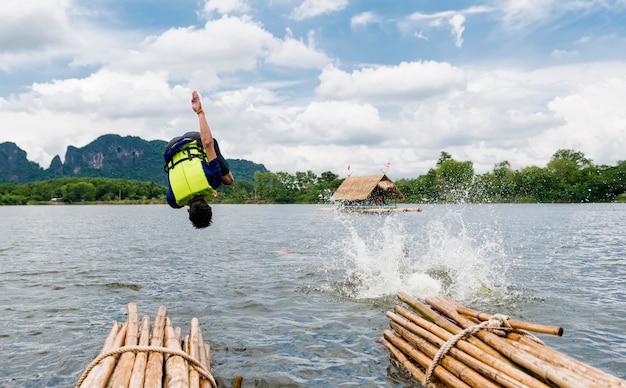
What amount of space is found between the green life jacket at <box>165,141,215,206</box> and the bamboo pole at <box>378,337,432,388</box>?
4.59m

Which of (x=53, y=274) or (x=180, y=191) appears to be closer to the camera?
(x=180, y=191)

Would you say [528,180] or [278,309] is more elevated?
[528,180]

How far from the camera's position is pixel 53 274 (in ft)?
74.4

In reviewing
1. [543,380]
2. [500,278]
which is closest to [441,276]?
[500,278]

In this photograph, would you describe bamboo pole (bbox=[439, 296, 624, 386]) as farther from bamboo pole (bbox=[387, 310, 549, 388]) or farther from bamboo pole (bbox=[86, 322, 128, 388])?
bamboo pole (bbox=[86, 322, 128, 388])

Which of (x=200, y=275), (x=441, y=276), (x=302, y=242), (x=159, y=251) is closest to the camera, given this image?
(x=441, y=276)

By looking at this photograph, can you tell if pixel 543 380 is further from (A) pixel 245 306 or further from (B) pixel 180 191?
(A) pixel 245 306

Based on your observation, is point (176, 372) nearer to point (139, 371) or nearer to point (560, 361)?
point (139, 371)

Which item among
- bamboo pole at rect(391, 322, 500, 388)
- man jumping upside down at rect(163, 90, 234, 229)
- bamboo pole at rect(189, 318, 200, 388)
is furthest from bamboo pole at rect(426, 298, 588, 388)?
man jumping upside down at rect(163, 90, 234, 229)

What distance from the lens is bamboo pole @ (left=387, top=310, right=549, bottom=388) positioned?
5.79 m

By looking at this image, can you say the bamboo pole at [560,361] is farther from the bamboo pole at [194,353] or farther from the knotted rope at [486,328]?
the bamboo pole at [194,353]

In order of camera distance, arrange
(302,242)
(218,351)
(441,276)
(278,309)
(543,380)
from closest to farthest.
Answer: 1. (543,380)
2. (218,351)
3. (278,309)
4. (441,276)
5. (302,242)

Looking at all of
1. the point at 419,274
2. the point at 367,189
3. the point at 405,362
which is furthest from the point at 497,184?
the point at 405,362

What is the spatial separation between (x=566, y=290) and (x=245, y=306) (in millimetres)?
11394
